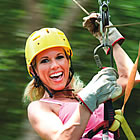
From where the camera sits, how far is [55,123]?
2.32 meters

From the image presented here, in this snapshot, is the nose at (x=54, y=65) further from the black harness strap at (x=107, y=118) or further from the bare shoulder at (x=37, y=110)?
the black harness strap at (x=107, y=118)

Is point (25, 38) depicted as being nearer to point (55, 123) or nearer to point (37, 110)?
point (37, 110)

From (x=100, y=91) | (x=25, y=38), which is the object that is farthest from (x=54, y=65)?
(x=25, y=38)

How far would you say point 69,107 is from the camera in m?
2.53

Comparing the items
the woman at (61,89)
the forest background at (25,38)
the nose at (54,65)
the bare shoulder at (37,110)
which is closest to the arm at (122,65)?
the woman at (61,89)

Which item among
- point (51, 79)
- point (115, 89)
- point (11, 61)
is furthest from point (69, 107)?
point (11, 61)

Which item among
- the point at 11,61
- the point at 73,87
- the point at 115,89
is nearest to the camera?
the point at 115,89

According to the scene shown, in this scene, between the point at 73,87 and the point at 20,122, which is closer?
the point at 73,87

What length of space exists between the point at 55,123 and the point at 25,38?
5.61 feet

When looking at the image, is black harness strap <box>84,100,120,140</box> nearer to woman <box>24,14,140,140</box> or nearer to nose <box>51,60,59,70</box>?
woman <box>24,14,140,140</box>

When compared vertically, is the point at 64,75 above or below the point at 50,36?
below

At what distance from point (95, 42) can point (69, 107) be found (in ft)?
4.71

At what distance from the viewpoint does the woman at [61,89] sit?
7.05 ft

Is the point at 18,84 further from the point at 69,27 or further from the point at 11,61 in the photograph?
the point at 69,27
